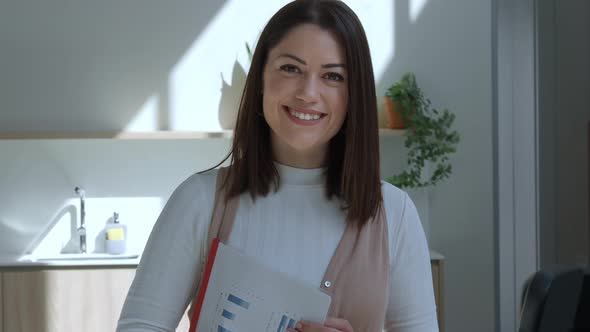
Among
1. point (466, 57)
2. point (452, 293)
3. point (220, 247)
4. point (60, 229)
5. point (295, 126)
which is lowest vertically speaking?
point (452, 293)

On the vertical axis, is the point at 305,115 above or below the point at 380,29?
below

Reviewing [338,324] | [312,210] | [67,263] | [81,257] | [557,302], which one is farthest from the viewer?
[81,257]

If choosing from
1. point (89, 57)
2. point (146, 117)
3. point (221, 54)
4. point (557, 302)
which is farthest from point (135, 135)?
point (557, 302)

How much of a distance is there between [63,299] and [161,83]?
1.28m

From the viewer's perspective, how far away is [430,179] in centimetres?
448

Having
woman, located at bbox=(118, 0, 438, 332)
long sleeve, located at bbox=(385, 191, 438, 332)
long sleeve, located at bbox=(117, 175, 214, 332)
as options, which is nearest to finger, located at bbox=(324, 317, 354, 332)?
woman, located at bbox=(118, 0, 438, 332)

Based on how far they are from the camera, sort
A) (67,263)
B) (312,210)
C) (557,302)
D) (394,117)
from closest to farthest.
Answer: (557,302) → (312,210) → (67,263) → (394,117)

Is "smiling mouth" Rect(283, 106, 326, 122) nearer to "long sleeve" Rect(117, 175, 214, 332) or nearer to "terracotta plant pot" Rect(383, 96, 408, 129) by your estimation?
"long sleeve" Rect(117, 175, 214, 332)

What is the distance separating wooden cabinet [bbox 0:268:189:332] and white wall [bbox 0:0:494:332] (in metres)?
0.54

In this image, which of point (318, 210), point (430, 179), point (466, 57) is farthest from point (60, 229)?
point (318, 210)

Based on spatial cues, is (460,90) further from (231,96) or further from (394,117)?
(231,96)

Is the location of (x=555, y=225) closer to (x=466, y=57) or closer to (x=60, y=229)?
(x=466, y=57)

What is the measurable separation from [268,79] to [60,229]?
3.41 meters

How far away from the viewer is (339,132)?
4.67 feet
